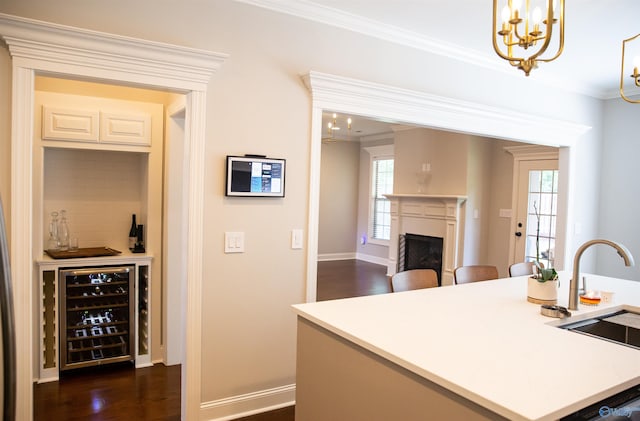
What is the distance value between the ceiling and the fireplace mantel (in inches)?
112

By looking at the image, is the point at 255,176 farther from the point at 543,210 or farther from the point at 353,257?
the point at 353,257

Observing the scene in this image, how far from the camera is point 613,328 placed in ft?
7.11

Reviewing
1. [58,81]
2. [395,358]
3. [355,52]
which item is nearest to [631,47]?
[355,52]

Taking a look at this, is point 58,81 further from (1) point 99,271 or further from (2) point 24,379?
(2) point 24,379

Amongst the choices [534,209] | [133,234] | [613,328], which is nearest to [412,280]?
[613,328]

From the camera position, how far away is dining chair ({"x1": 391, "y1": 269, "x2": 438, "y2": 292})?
105 inches

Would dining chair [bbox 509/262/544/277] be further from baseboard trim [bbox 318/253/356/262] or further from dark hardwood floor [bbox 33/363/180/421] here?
baseboard trim [bbox 318/253/356/262]

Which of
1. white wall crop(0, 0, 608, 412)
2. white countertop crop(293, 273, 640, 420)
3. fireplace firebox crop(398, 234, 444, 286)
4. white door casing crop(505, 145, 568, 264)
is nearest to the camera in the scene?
white countertop crop(293, 273, 640, 420)

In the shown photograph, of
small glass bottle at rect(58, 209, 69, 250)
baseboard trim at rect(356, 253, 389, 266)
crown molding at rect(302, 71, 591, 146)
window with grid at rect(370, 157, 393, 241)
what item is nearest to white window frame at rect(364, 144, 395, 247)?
window with grid at rect(370, 157, 393, 241)

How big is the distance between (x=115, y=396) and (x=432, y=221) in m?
5.16

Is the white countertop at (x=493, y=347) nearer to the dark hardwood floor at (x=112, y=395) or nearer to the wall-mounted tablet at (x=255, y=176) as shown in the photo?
the wall-mounted tablet at (x=255, y=176)

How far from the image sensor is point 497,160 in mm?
6633

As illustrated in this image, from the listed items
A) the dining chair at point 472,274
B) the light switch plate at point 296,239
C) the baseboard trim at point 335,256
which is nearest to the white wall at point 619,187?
the dining chair at point 472,274

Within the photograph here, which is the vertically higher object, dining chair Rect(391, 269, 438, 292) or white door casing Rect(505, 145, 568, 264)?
white door casing Rect(505, 145, 568, 264)
